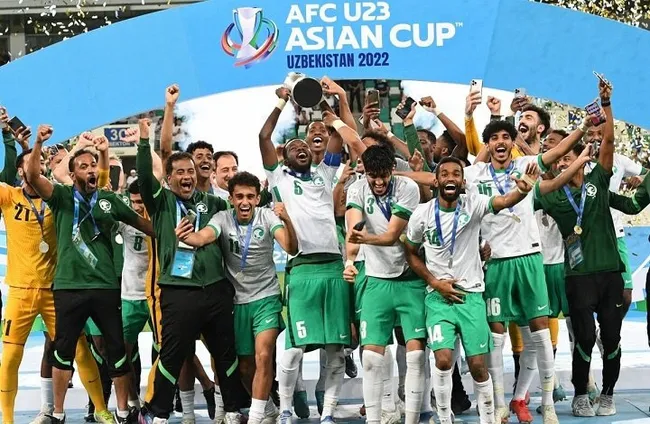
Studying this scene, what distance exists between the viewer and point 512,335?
31.3ft

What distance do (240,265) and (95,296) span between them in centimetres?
112

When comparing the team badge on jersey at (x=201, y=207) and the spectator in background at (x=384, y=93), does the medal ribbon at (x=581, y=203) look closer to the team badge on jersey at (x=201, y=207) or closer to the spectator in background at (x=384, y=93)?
the team badge on jersey at (x=201, y=207)

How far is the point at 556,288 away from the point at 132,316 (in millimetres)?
3411

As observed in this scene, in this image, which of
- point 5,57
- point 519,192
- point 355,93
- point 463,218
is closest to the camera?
point 519,192

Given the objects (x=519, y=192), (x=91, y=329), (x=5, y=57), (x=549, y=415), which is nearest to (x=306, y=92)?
(x=519, y=192)

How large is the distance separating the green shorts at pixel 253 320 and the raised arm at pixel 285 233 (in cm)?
43

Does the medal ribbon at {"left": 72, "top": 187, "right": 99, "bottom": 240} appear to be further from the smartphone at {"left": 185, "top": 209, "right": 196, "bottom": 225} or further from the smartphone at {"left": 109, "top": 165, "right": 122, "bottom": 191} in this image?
the smartphone at {"left": 109, "top": 165, "right": 122, "bottom": 191}

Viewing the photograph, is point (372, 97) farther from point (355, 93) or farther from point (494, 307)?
point (355, 93)

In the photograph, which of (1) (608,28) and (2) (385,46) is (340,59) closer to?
(2) (385,46)

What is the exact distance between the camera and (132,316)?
9.26 meters

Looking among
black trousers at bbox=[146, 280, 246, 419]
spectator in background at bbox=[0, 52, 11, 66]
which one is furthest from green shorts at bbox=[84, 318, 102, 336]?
spectator in background at bbox=[0, 52, 11, 66]

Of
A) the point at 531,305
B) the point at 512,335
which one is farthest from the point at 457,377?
the point at 531,305

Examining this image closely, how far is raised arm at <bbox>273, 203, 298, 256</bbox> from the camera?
789cm

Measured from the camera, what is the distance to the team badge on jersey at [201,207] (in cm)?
824
